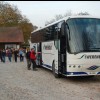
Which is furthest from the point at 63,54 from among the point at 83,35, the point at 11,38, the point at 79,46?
the point at 11,38

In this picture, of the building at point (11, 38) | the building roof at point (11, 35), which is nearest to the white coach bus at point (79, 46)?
the building at point (11, 38)

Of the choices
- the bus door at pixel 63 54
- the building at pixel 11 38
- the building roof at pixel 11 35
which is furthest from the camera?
the building roof at pixel 11 35

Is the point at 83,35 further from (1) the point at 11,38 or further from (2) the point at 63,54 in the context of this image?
(1) the point at 11,38

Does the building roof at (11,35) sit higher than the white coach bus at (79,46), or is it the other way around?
the building roof at (11,35)

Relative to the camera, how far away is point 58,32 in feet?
59.9

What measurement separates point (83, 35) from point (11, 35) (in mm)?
59412

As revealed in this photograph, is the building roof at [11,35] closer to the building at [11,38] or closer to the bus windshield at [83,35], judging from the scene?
the building at [11,38]

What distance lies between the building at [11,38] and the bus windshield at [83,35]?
55.4 m

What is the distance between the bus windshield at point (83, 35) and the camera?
16406 mm

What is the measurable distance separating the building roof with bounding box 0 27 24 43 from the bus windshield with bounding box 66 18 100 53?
55.5 meters

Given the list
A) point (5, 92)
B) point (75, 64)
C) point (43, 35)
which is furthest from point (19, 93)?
point (43, 35)

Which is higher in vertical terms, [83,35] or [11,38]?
[11,38]

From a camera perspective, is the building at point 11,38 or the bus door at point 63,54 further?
the building at point 11,38

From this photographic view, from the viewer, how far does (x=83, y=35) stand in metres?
16.6
